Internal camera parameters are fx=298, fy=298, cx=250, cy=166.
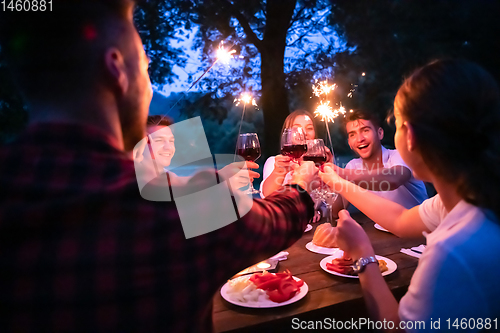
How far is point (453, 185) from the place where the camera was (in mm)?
1042

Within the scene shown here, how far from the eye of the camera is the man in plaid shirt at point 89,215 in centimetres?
53

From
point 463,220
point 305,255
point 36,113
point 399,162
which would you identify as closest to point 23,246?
point 36,113

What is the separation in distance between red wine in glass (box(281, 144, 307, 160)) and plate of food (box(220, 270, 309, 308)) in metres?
0.78

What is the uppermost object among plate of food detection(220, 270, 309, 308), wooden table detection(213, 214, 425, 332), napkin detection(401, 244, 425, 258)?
plate of food detection(220, 270, 309, 308)

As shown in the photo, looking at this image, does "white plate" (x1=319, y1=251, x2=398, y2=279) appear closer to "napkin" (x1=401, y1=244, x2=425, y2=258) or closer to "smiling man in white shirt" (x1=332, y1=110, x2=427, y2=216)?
"napkin" (x1=401, y1=244, x2=425, y2=258)

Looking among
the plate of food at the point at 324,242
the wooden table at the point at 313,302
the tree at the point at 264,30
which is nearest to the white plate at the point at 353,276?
the wooden table at the point at 313,302

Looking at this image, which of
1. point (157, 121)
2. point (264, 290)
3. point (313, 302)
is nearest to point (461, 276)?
point (313, 302)

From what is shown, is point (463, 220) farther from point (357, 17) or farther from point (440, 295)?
point (357, 17)

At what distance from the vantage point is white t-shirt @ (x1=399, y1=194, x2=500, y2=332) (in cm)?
85

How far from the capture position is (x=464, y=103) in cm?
94

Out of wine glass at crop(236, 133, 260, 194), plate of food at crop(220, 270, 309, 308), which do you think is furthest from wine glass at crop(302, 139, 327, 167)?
plate of food at crop(220, 270, 309, 308)

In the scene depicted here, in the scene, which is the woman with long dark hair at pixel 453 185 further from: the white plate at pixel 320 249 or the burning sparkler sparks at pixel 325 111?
the burning sparkler sparks at pixel 325 111

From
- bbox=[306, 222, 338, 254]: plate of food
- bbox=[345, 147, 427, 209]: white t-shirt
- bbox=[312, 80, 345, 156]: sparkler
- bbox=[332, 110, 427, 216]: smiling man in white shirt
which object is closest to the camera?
bbox=[306, 222, 338, 254]: plate of food

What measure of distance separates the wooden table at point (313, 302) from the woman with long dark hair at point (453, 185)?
Answer: 0.17m
